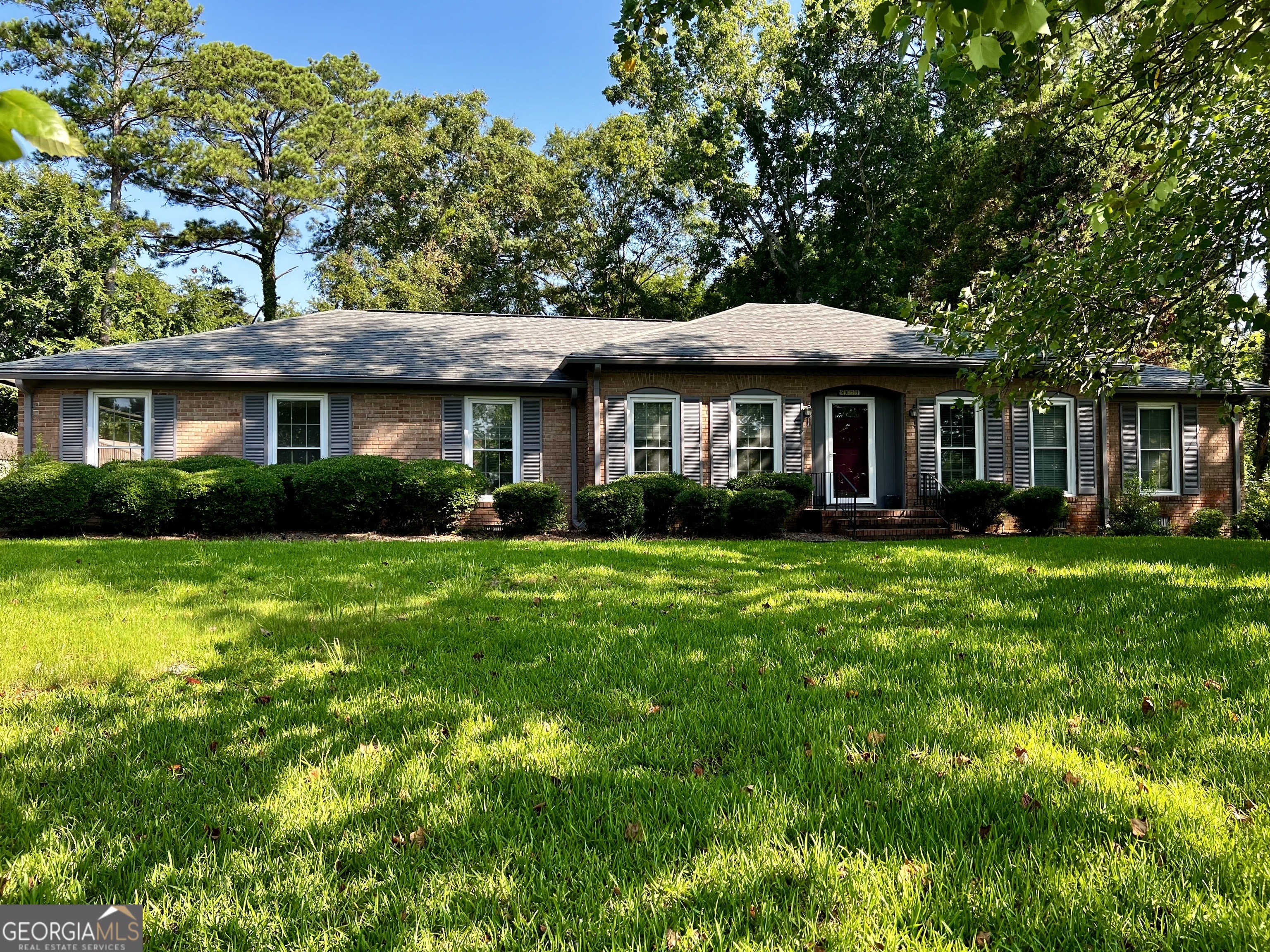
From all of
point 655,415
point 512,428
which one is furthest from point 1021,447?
point 512,428

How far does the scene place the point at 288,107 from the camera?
1083 inches

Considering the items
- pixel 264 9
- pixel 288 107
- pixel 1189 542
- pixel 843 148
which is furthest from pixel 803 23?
pixel 1189 542

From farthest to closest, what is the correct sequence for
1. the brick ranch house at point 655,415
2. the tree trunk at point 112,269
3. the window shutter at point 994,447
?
the tree trunk at point 112,269, the window shutter at point 994,447, the brick ranch house at point 655,415

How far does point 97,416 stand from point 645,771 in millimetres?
14040

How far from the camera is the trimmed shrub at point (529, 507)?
11766mm

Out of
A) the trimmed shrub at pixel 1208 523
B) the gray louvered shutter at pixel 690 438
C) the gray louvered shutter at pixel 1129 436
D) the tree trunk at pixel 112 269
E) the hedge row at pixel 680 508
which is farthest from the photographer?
the tree trunk at pixel 112 269

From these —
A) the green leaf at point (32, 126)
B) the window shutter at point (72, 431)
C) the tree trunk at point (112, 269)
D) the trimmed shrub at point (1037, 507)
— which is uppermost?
the tree trunk at point (112, 269)

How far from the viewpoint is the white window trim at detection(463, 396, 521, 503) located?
13.7 m

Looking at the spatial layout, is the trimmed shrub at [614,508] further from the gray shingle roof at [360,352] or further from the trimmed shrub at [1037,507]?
the trimmed shrub at [1037,507]

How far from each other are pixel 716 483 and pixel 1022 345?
7268mm

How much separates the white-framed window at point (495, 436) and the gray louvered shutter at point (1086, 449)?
452 inches

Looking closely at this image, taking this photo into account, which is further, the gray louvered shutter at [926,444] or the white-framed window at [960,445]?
the white-framed window at [960,445]

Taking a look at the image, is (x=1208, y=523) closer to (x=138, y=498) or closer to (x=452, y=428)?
(x=452, y=428)

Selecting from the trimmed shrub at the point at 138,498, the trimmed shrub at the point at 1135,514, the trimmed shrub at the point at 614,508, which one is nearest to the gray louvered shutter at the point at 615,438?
the trimmed shrub at the point at 614,508
